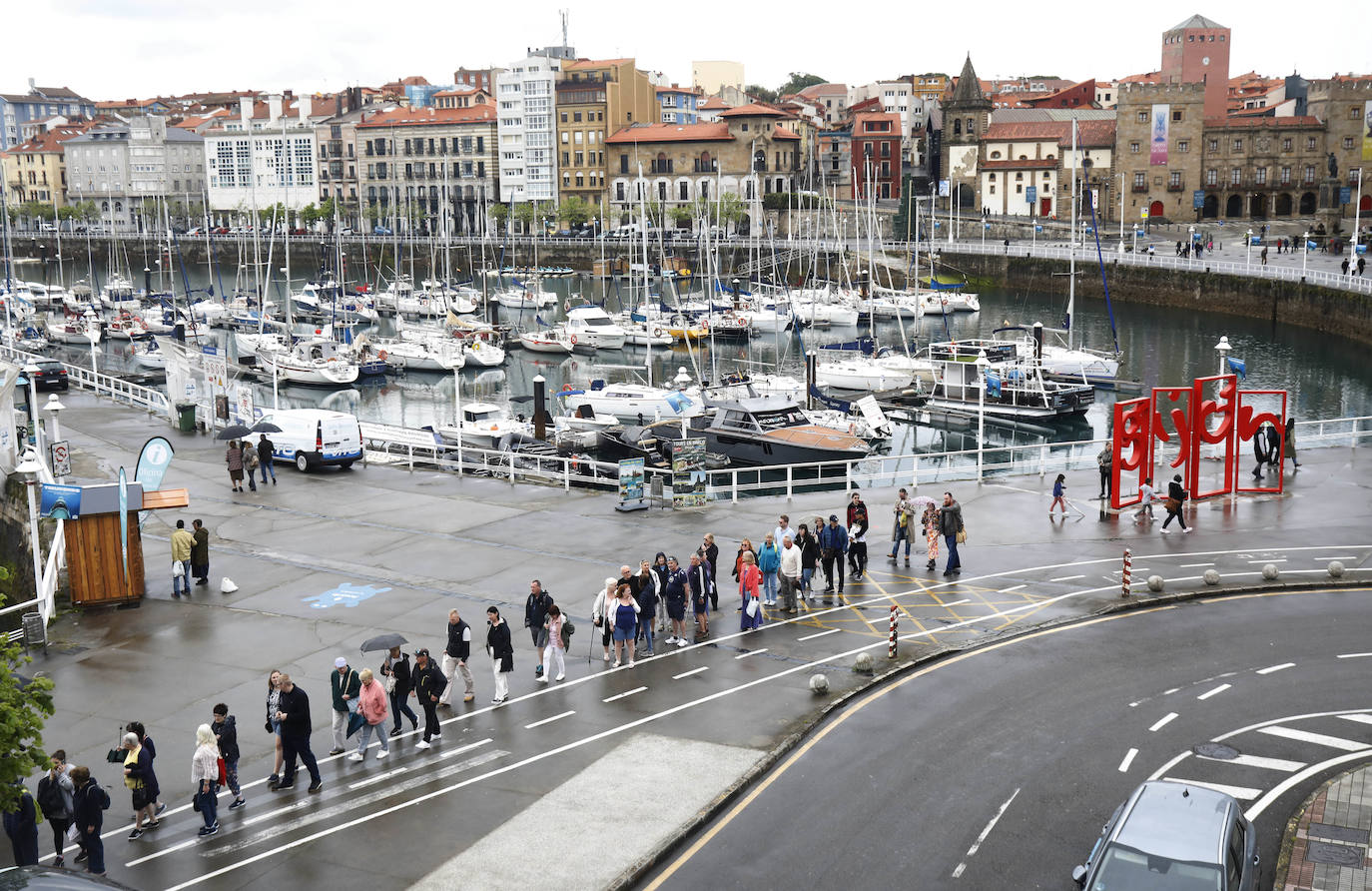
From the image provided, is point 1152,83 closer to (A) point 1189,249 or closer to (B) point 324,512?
(A) point 1189,249

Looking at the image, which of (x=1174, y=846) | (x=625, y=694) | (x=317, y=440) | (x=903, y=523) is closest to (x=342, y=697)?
(x=625, y=694)

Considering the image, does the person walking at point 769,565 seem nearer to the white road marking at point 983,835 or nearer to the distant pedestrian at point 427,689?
the distant pedestrian at point 427,689

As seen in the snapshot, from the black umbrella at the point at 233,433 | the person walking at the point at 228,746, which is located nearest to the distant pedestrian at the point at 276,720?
the person walking at the point at 228,746

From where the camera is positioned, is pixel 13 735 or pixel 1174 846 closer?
pixel 1174 846

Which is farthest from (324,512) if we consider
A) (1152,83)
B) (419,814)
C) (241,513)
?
(1152,83)

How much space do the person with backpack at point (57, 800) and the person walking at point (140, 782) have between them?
668mm

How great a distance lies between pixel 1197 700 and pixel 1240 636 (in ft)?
11.3

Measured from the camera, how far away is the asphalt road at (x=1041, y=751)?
13875 millimetres

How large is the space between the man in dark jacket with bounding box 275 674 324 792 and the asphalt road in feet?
16.3

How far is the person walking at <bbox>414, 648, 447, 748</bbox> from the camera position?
16.9 meters

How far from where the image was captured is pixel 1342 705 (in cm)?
1808

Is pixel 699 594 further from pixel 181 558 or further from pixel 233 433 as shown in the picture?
pixel 233 433

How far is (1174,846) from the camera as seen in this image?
478 inches

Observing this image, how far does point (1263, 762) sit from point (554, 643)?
32.2ft
